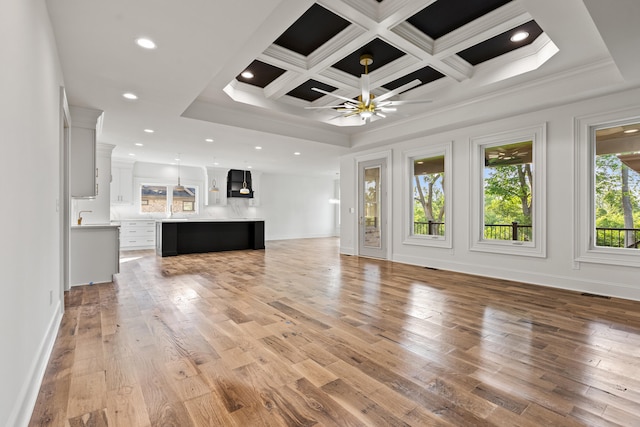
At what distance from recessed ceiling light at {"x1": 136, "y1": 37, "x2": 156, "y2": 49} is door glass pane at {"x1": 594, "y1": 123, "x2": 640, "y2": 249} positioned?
5.52 m

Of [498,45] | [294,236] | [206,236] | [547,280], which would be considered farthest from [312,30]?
[294,236]

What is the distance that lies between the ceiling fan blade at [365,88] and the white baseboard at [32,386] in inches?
155

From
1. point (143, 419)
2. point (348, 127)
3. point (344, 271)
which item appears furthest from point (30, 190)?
point (348, 127)

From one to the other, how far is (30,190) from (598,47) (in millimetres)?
5357

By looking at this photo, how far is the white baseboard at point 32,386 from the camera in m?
1.52

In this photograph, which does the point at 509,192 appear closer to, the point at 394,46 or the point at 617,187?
the point at 617,187

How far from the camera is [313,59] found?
13.3 feet

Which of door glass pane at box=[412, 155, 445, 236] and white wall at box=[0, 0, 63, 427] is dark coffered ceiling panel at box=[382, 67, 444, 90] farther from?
white wall at box=[0, 0, 63, 427]

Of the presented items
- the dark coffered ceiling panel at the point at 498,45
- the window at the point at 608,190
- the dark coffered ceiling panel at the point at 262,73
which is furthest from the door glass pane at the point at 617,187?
the dark coffered ceiling panel at the point at 262,73

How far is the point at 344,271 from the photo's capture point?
18.7ft

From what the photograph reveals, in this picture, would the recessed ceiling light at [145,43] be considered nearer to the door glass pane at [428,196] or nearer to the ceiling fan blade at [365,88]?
the ceiling fan blade at [365,88]

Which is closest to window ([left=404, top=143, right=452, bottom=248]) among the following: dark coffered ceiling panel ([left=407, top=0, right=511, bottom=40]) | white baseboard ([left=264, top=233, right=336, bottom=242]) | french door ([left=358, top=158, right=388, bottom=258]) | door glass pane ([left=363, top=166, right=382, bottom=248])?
french door ([left=358, top=158, right=388, bottom=258])

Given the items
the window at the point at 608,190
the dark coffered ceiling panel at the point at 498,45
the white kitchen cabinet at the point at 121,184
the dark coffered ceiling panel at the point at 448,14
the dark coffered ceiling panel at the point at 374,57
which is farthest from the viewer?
the white kitchen cabinet at the point at 121,184

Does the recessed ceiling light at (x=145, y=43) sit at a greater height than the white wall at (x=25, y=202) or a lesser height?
greater
